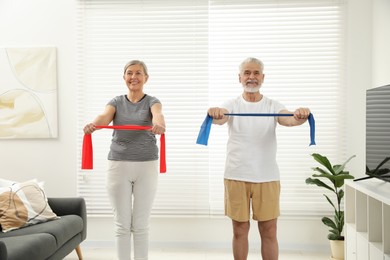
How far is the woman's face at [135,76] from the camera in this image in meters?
2.96

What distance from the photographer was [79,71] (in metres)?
4.23

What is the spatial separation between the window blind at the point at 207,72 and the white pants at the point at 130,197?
1.23m

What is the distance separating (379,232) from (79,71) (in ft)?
9.72

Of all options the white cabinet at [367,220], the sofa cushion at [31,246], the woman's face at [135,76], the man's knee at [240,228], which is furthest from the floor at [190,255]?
the woman's face at [135,76]

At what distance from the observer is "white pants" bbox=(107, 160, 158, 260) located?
290 centimetres

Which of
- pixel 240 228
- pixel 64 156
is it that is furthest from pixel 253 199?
pixel 64 156

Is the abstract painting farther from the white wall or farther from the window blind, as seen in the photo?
the window blind

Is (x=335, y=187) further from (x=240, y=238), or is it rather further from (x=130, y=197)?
(x=130, y=197)

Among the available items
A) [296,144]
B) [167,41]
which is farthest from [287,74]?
[167,41]

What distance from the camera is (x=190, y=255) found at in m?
3.99

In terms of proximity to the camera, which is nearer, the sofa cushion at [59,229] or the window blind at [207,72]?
the sofa cushion at [59,229]

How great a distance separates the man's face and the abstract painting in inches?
86.3

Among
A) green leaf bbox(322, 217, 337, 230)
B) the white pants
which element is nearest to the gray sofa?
the white pants

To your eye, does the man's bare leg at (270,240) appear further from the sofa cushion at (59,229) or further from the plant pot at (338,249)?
the sofa cushion at (59,229)
